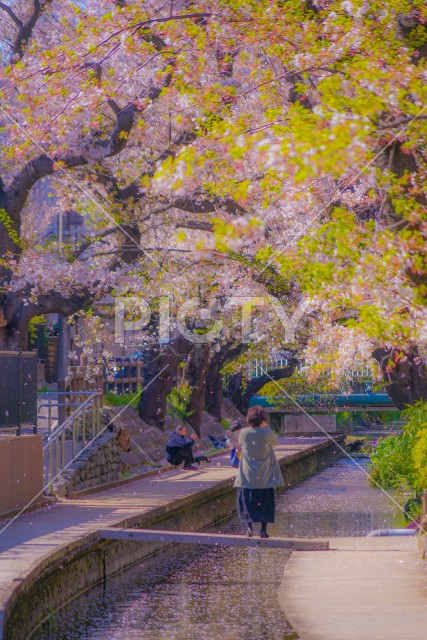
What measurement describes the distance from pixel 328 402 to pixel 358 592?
40.1m

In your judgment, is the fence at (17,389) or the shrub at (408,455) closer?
the shrub at (408,455)

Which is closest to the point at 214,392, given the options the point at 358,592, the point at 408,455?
the point at 408,455

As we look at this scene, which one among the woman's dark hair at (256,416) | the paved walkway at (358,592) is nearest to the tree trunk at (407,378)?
the woman's dark hair at (256,416)

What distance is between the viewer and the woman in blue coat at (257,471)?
1419 cm

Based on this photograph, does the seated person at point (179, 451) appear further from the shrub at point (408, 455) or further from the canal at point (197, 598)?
the shrub at point (408, 455)

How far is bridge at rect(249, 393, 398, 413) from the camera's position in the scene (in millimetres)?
49094

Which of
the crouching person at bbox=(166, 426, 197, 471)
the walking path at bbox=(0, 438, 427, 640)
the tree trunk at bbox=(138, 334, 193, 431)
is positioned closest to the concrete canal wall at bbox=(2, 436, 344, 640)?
the walking path at bbox=(0, 438, 427, 640)

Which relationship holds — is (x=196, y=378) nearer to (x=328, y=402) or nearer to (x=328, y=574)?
(x=328, y=402)

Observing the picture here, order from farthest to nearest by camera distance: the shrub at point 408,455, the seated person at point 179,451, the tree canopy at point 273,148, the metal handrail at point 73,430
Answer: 1. the seated person at point 179,451
2. the metal handrail at point 73,430
3. the shrub at point 408,455
4. the tree canopy at point 273,148

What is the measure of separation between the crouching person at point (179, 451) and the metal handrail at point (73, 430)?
3577 mm

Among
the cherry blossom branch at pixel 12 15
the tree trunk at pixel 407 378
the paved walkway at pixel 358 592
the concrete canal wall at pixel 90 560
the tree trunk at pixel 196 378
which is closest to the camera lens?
the paved walkway at pixel 358 592

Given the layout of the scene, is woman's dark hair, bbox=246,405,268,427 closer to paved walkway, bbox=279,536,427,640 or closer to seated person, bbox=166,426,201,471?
paved walkway, bbox=279,536,427,640

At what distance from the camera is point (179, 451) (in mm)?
26969

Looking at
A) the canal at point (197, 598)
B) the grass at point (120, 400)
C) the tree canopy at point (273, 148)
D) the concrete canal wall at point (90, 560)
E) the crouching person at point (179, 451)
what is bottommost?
the canal at point (197, 598)
